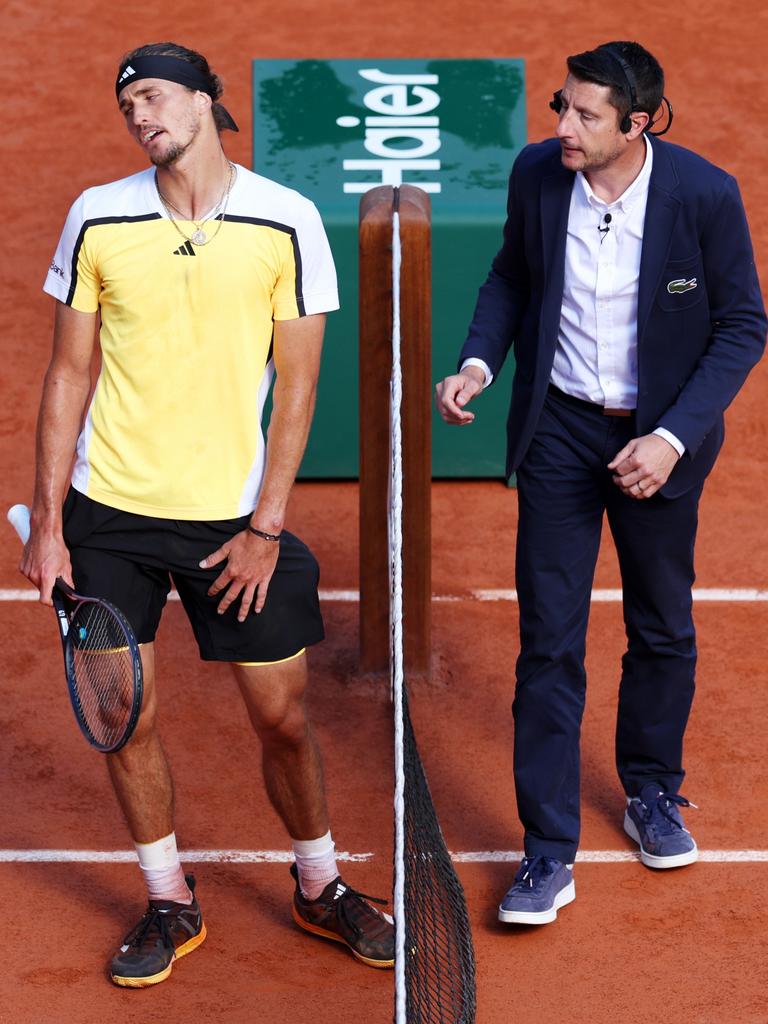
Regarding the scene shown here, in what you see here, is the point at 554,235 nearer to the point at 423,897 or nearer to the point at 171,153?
the point at 171,153

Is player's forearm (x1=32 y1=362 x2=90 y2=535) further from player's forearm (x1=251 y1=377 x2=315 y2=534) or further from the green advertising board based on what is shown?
the green advertising board

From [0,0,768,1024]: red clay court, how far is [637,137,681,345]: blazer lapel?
1845 mm

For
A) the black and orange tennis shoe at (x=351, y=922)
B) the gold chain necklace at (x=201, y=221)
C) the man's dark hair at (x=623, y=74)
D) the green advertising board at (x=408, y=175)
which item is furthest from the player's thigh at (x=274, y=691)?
the green advertising board at (x=408, y=175)

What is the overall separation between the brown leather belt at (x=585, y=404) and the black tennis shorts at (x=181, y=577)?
893 millimetres

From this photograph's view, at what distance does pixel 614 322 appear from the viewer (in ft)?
14.5

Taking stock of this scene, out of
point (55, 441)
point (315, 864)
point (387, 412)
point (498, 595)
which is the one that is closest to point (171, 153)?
point (55, 441)

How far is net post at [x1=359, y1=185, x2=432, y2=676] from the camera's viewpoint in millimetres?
5586

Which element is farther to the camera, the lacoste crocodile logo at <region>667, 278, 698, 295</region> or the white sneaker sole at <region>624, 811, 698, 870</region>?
the white sneaker sole at <region>624, 811, 698, 870</region>

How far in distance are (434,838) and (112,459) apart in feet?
4.71

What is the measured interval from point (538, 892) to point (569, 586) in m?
0.90

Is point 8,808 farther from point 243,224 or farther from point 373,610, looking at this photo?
point 243,224

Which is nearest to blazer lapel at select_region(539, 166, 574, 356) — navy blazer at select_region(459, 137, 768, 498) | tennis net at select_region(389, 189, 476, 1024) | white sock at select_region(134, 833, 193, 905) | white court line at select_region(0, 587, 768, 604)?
navy blazer at select_region(459, 137, 768, 498)

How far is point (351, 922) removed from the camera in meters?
4.53

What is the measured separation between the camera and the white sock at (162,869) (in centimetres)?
446
